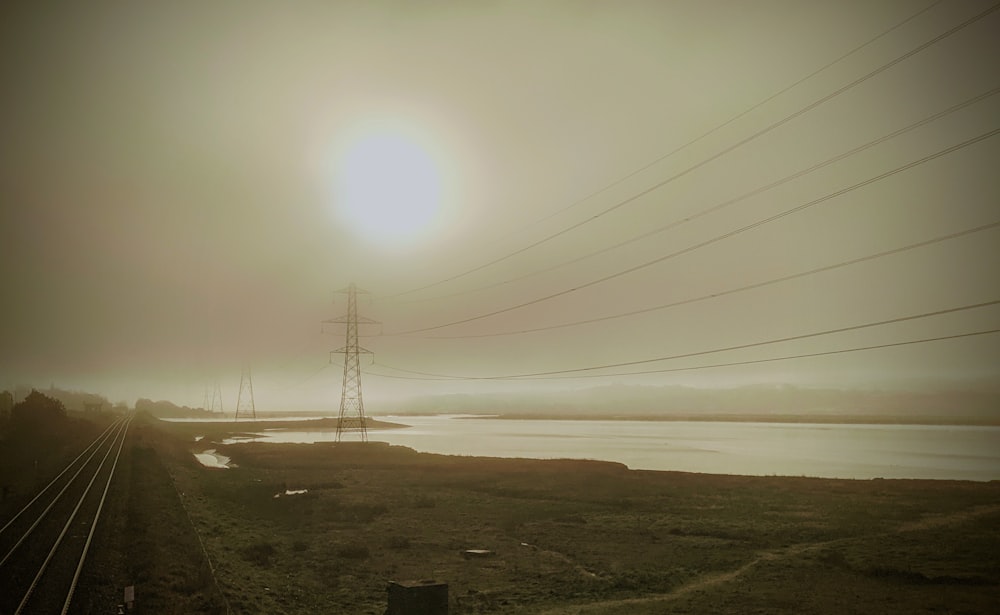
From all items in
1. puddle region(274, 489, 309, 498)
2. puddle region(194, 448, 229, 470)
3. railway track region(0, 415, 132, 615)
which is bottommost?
puddle region(194, 448, 229, 470)

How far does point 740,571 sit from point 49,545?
30739 mm

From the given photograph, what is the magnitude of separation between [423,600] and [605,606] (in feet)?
23.1

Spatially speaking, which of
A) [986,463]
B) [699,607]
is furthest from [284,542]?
[986,463]

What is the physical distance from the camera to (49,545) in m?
24.8

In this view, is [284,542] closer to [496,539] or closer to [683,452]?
[496,539]

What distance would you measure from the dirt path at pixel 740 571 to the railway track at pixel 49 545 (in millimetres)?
16406

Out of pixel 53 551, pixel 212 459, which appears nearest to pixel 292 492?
pixel 53 551

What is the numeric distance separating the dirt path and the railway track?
1641 centimetres

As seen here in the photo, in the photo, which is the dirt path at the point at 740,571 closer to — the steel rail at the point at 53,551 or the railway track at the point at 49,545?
the railway track at the point at 49,545

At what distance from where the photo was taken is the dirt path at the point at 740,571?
1911 centimetres

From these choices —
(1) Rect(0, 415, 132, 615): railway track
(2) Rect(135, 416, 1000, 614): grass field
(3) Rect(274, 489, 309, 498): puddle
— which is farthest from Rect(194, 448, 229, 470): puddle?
(3) Rect(274, 489, 309, 498): puddle

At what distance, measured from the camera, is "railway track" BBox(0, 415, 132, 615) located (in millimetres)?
18000

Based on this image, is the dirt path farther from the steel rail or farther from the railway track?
the steel rail

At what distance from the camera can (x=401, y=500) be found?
40.8 meters
